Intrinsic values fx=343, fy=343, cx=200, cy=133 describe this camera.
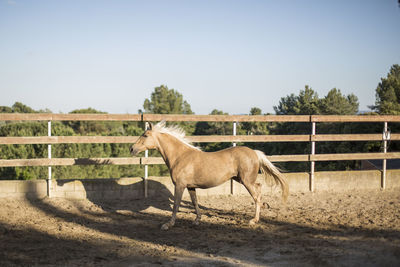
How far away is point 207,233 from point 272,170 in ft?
5.69

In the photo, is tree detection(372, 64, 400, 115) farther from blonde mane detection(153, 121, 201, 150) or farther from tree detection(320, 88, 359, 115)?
blonde mane detection(153, 121, 201, 150)

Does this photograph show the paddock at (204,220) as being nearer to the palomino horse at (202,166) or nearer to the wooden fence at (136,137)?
the wooden fence at (136,137)

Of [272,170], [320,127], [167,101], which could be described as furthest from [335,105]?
[167,101]

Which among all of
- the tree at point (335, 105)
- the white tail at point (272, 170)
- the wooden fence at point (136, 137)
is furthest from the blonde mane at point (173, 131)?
Answer: the tree at point (335, 105)

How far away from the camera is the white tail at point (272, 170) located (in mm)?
6113

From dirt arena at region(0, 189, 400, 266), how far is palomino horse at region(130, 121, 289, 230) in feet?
1.86

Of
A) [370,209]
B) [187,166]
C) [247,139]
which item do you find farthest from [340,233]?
[247,139]

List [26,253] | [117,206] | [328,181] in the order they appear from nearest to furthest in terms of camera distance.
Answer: [26,253] < [117,206] < [328,181]

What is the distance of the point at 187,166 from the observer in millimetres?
5863

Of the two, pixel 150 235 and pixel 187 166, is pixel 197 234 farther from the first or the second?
pixel 187 166

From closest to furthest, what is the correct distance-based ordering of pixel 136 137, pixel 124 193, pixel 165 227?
pixel 165 227 < pixel 136 137 < pixel 124 193

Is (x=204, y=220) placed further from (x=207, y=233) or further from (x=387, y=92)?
(x=387, y=92)

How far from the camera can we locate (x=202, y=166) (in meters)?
5.86

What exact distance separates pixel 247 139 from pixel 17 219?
192 inches
